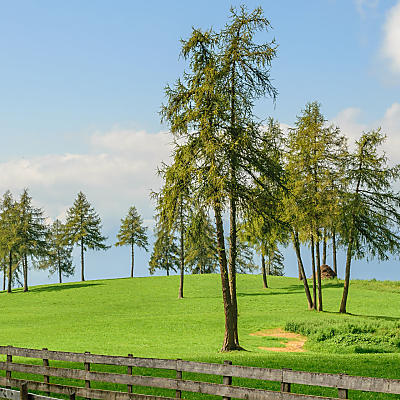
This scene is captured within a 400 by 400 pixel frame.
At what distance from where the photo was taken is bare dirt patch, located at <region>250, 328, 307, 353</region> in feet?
90.7

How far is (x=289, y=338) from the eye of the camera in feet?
102

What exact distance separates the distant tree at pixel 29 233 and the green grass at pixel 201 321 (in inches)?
188

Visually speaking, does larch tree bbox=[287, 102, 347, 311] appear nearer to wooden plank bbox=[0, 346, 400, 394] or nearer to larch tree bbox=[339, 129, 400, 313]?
larch tree bbox=[339, 129, 400, 313]

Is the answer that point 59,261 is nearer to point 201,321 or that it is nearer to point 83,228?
point 83,228

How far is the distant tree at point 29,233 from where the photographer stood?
6588 centimetres

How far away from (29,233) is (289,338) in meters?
45.8

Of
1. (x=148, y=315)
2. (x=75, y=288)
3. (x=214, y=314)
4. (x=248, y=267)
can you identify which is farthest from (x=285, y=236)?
(x=248, y=267)

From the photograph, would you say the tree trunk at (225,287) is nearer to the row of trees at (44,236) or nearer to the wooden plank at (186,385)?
the wooden plank at (186,385)

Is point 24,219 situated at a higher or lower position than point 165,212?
higher

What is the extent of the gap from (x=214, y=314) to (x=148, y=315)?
6065 mm

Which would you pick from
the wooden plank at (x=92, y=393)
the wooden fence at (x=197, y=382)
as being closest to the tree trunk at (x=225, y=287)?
the wooden fence at (x=197, y=382)

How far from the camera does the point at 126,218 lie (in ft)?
270

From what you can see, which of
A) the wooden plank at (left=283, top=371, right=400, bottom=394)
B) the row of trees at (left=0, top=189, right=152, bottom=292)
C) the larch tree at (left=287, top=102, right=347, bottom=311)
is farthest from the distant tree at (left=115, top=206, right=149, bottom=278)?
the wooden plank at (left=283, top=371, right=400, bottom=394)

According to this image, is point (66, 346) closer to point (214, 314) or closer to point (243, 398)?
point (214, 314)
